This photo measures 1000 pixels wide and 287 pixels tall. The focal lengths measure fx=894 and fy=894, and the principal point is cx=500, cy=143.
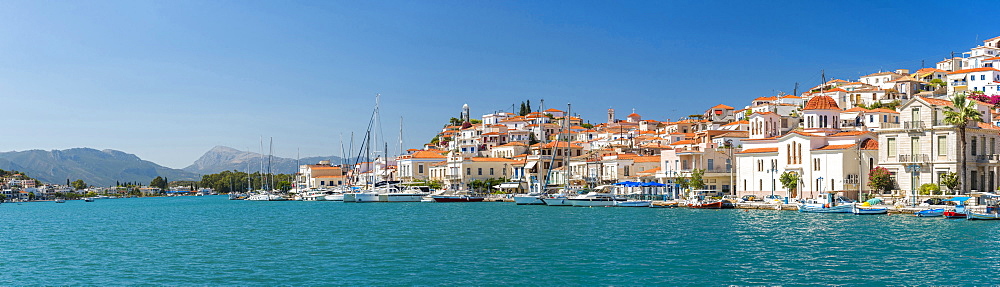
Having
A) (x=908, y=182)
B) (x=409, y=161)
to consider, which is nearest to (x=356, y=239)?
(x=908, y=182)

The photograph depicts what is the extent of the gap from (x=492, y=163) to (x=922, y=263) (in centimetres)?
8259

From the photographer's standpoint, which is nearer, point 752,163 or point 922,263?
point 922,263

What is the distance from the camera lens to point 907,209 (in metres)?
51.5

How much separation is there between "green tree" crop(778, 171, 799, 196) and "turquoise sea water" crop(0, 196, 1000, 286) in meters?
14.0

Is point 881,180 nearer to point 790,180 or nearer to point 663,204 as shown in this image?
point 790,180

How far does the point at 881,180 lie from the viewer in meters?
58.4

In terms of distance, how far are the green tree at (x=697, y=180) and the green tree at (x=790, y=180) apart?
8.96 meters

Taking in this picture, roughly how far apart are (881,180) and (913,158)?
2417 millimetres

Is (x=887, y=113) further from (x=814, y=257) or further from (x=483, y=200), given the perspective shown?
(x=814, y=257)

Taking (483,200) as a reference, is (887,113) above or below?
above

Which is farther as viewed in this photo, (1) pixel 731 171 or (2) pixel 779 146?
(1) pixel 731 171

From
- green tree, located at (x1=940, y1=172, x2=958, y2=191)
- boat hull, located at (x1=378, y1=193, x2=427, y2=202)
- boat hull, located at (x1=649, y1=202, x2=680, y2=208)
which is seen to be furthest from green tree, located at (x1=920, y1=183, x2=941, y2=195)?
boat hull, located at (x1=378, y1=193, x2=427, y2=202)

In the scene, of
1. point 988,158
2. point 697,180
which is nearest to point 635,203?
point 697,180

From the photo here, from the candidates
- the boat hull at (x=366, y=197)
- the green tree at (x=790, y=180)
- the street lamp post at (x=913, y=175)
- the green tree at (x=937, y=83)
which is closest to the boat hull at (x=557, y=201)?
the green tree at (x=790, y=180)
